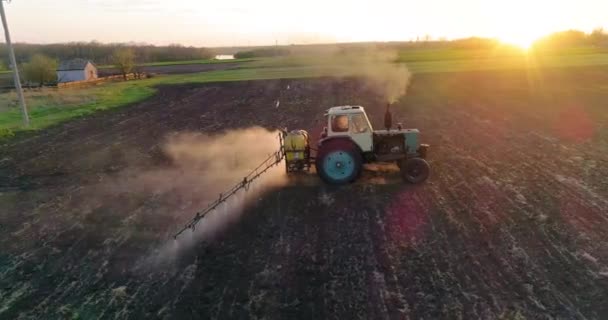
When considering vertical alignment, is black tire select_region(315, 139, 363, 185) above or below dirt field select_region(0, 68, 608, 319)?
above

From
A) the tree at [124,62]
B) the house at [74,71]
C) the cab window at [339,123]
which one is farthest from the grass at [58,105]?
the tree at [124,62]

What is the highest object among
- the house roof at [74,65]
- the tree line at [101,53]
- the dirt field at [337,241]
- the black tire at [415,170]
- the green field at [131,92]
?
the tree line at [101,53]

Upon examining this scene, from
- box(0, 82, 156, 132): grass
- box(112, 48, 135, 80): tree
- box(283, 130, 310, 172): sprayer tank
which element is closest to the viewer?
box(283, 130, 310, 172): sprayer tank

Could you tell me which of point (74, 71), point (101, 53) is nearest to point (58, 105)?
point (74, 71)

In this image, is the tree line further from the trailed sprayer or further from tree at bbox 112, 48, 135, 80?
the trailed sprayer

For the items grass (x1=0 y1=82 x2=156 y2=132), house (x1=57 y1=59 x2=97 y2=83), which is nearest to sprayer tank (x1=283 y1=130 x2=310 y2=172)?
grass (x1=0 y1=82 x2=156 y2=132)

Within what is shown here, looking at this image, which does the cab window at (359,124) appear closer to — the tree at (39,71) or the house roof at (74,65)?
the tree at (39,71)
